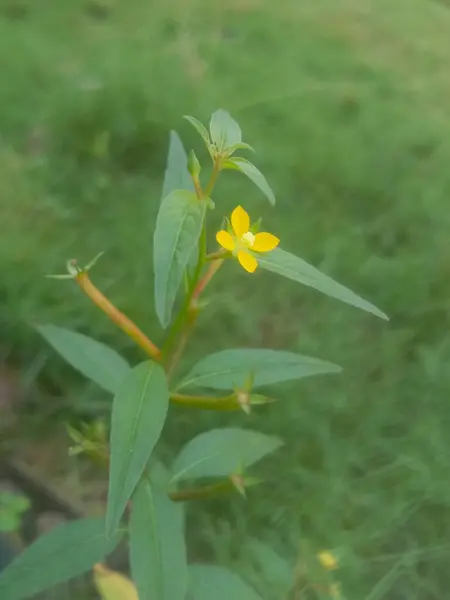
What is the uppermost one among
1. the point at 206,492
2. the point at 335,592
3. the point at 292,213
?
the point at 292,213

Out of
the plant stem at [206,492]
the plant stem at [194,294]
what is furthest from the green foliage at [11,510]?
the plant stem at [194,294]

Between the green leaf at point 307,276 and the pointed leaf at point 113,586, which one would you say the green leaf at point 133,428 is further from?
the pointed leaf at point 113,586

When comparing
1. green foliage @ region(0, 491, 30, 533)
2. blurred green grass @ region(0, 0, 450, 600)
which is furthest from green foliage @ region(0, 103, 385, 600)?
blurred green grass @ region(0, 0, 450, 600)

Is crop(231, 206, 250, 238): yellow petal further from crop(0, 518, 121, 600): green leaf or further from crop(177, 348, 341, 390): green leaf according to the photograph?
crop(0, 518, 121, 600): green leaf

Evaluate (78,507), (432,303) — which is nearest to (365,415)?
(432,303)

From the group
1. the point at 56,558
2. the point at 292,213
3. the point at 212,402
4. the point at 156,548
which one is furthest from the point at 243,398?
the point at 292,213

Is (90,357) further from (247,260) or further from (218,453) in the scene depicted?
(247,260)
